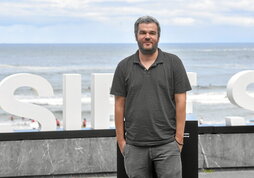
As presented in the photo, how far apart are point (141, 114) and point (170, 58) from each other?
19.3 inches

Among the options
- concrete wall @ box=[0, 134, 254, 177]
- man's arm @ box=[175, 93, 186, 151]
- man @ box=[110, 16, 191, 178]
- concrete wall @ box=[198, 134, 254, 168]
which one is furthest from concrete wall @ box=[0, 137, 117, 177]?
man's arm @ box=[175, 93, 186, 151]

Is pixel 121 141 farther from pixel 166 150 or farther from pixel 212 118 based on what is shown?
pixel 212 118

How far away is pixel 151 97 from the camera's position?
4.83 metres

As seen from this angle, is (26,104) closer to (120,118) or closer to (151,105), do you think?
(120,118)

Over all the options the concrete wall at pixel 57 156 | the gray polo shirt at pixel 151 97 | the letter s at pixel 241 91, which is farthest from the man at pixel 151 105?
the letter s at pixel 241 91

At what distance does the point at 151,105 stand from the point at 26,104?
4.14 meters

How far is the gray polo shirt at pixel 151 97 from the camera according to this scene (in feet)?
15.8

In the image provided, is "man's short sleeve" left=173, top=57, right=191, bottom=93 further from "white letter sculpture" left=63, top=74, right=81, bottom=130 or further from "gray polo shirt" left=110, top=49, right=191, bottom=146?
"white letter sculpture" left=63, top=74, right=81, bottom=130

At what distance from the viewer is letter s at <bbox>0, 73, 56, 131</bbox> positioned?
8.61m

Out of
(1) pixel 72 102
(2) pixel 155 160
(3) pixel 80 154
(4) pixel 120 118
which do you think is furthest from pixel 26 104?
(2) pixel 155 160

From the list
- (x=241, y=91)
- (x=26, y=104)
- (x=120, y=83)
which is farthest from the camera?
(x=241, y=91)

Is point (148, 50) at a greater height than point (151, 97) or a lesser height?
greater

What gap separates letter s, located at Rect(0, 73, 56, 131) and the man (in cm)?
391

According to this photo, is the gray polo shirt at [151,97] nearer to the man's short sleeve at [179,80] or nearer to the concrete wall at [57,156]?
the man's short sleeve at [179,80]
